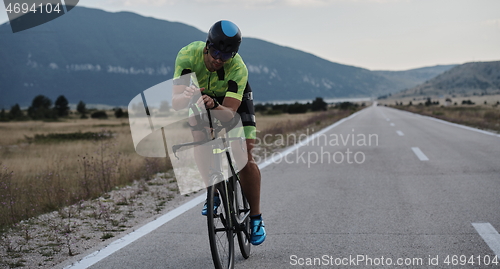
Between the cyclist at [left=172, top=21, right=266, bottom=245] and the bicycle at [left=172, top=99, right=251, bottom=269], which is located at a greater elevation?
the cyclist at [left=172, top=21, right=266, bottom=245]

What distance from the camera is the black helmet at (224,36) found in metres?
2.88

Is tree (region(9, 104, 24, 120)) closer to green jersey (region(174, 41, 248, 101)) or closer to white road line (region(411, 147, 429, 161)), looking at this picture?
white road line (region(411, 147, 429, 161))

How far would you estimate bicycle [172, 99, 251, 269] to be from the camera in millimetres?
3016

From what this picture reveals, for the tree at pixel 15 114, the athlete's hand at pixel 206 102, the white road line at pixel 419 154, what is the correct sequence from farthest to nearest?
the tree at pixel 15 114 → the white road line at pixel 419 154 → the athlete's hand at pixel 206 102

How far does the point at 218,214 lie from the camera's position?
3252mm

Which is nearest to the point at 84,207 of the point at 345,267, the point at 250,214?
the point at 250,214

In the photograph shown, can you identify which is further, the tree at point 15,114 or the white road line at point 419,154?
the tree at point 15,114

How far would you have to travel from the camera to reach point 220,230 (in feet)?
10.4

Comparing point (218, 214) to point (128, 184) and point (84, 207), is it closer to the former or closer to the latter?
point (84, 207)

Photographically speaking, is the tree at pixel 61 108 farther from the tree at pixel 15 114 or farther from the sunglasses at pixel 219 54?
the sunglasses at pixel 219 54

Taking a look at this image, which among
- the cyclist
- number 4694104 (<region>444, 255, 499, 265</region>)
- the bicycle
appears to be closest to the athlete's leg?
the cyclist

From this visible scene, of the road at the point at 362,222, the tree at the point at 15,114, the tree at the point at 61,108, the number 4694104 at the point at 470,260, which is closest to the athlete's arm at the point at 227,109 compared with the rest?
the road at the point at 362,222

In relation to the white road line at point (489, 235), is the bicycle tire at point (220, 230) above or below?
above

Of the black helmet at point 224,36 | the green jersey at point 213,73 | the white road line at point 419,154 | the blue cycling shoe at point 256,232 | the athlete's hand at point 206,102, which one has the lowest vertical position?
the white road line at point 419,154
